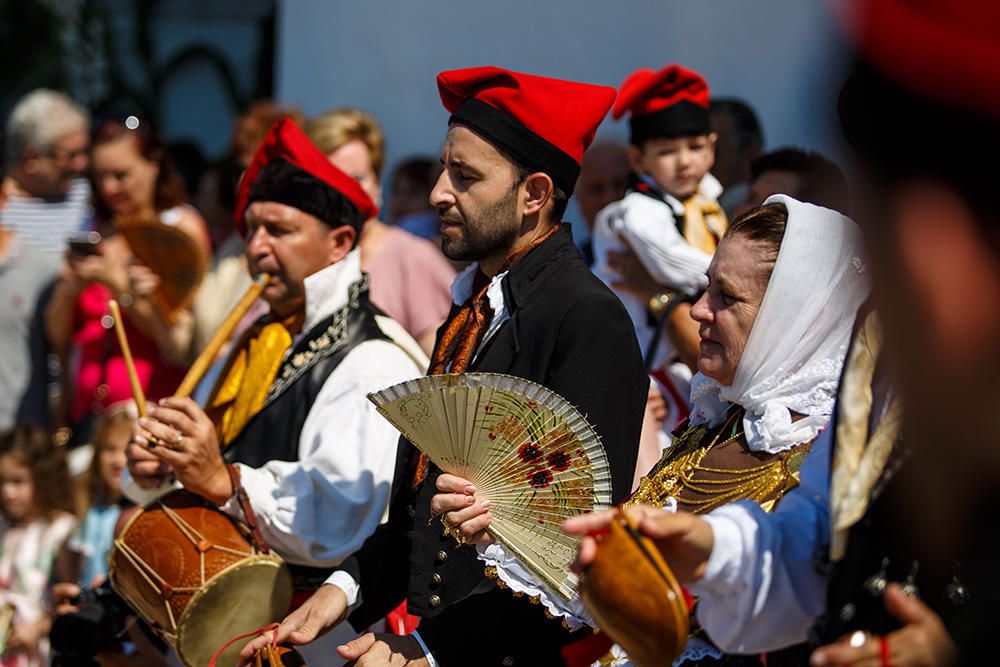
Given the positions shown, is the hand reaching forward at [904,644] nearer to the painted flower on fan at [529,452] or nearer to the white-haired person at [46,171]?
the painted flower on fan at [529,452]

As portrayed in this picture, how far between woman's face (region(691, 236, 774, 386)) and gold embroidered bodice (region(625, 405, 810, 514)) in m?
0.12

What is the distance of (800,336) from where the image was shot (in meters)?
2.80

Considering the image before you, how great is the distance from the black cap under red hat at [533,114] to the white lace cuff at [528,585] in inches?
38.7

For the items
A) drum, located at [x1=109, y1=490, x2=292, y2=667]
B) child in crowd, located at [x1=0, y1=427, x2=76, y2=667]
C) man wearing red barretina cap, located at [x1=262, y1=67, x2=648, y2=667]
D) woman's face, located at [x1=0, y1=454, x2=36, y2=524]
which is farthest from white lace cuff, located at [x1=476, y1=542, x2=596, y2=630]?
woman's face, located at [x1=0, y1=454, x2=36, y2=524]

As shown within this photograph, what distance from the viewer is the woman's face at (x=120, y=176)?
21.0 feet

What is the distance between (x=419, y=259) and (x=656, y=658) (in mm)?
3573

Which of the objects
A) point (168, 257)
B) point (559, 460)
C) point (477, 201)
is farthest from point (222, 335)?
point (559, 460)

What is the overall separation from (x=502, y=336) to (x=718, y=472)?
2.53ft

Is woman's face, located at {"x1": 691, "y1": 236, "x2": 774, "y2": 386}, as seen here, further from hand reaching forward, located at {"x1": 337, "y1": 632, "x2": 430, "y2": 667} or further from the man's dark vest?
the man's dark vest

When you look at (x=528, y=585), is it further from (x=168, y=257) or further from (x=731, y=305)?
(x=168, y=257)

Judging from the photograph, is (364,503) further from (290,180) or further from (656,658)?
(656,658)

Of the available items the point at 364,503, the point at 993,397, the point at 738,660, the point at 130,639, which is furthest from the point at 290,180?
the point at 993,397

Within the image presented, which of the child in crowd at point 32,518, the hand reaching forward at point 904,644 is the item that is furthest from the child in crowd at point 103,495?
the hand reaching forward at point 904,644

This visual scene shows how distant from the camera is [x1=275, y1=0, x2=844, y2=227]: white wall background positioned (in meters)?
6.36
